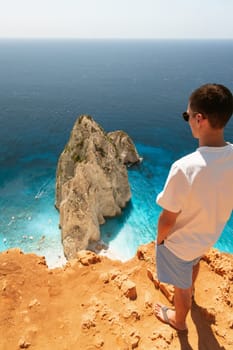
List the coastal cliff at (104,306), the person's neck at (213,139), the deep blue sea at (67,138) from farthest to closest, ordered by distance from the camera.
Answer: the deep blue sea at (67,138), the coastal cliff at (104,306), the person's neck at (213,139)

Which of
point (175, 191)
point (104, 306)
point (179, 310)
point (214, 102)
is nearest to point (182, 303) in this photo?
point (179, 310)

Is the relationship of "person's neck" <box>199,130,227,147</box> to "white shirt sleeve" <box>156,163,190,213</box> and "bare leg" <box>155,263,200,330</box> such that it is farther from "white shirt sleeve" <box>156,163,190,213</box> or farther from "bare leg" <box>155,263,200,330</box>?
"bare leg" <box>155,263,200,330</box>

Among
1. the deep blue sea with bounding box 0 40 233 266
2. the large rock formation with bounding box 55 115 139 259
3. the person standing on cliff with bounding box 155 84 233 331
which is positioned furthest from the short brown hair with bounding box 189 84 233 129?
the deep blue sea with bounding box 0 40 233 266

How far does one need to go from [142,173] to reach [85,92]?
71496 millimetres

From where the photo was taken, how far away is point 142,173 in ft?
149

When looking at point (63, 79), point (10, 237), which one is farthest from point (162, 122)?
point (63, 79)

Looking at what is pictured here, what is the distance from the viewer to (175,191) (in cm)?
378

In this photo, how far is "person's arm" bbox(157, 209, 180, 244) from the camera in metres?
4.09

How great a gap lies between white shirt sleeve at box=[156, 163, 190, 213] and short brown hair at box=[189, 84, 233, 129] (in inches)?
32.4

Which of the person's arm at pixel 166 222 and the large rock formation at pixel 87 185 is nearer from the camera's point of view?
the person's arm at pixel 166 222

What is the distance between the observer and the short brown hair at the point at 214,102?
3.55m

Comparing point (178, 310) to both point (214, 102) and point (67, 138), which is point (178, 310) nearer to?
point (214, 102)

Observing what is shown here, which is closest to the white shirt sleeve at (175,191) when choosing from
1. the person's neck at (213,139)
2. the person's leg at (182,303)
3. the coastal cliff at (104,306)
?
the person's neck at (213,139)

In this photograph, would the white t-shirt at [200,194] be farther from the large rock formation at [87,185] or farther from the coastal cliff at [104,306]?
the large rock formation at [87,185]
